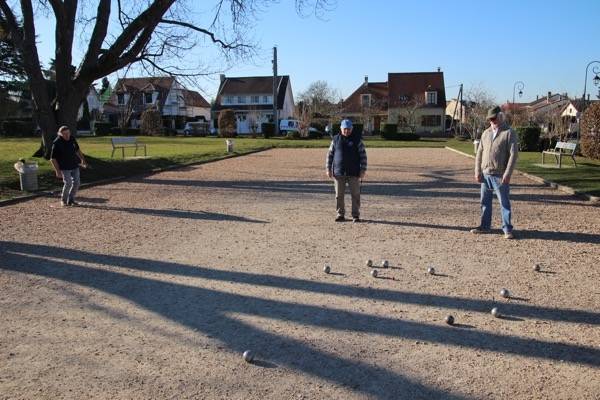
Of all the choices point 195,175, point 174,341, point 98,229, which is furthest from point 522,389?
point 195,175

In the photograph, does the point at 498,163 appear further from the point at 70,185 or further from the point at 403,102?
the point at 403,102

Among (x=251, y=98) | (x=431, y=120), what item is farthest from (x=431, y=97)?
(x=251, y=98)

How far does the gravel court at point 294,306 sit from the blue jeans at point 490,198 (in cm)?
41

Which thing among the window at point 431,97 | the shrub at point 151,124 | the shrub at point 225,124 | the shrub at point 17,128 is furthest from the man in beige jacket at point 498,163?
the window at point 431,97

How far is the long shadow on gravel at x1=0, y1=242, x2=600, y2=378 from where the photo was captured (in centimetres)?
398

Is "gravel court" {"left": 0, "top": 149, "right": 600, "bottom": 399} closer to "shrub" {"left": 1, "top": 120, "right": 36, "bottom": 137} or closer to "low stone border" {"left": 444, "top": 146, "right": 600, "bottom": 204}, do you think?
"low stone border" {"left": 444, "top": 146, "right": 600, "bottom": 204}

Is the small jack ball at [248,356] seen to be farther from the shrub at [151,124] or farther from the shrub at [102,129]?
the shrub at [102,129]

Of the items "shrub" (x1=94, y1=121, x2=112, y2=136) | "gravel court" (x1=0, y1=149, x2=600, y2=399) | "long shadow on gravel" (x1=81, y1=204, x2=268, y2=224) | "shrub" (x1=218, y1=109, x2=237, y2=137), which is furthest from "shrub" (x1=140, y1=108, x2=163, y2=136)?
"gravel court" (x1=0, y1=149, x2=600, y2=399)

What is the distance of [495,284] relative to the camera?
5949 millimetres

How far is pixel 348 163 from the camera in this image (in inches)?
376

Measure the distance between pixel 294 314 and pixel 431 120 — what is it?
67.8 m

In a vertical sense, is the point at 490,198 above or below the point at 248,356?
above

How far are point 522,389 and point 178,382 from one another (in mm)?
2294

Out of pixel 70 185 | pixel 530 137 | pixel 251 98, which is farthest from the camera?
pixel 251 98
